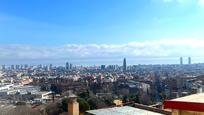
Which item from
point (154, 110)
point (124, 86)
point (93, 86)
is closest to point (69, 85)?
point (93, 86)

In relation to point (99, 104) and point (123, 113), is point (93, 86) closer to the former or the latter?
point (99, 104)

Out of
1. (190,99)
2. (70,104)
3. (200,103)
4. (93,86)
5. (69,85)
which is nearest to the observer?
(200,103)

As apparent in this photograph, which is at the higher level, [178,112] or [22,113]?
→ [178,112]

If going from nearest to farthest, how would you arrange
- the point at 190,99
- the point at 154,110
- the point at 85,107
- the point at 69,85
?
1. the point at 190,99
2. the point at 154,110
3. the point at 85,107
4. the point at 69,85

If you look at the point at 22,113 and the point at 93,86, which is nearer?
the point at 22,113

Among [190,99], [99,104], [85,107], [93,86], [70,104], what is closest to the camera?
[190,99]

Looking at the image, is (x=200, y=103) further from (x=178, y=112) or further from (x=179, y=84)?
(x=179, y=84)

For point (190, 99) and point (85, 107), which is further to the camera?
point (85, 107)

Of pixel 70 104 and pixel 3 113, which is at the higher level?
pixel 70 104

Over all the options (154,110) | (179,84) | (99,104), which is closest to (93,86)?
(179,84)
